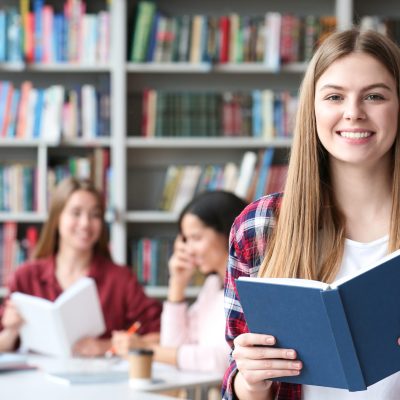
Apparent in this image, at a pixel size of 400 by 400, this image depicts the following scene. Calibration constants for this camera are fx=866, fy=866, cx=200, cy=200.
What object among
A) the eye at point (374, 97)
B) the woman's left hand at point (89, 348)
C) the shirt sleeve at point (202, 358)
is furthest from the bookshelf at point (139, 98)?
the eye at point (374, 97)

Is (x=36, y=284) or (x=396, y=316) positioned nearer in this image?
(x=396, y=316)

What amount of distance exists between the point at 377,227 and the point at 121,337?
64.7 inches

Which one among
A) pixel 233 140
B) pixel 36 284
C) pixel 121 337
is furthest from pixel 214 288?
pixel 233 140

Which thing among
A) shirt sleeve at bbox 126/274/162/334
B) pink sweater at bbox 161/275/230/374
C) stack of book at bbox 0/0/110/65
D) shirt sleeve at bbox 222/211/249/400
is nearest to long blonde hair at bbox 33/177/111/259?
shirt sleeve at bbox 126/274/162/334

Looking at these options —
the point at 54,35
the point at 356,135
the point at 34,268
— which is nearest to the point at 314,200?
the point at 356,135

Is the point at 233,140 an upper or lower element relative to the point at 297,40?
lower

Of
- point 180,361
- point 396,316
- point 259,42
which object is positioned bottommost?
point 180,361

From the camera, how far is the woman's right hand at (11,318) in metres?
3.09

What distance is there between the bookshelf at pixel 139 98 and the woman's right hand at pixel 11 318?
4.02 ft

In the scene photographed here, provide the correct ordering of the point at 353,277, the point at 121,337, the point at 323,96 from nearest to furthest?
the point at 353,277
the point at 323,96
the point at 121,337

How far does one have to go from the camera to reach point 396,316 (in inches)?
55.1

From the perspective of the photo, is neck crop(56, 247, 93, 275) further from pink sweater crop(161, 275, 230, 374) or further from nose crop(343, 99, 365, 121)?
nose crop(343, 99, 365, 121)

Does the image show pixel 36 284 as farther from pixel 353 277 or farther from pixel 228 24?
pixel 353 277

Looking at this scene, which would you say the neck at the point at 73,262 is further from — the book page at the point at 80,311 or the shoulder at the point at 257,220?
the shoulder at the point at 257,220
